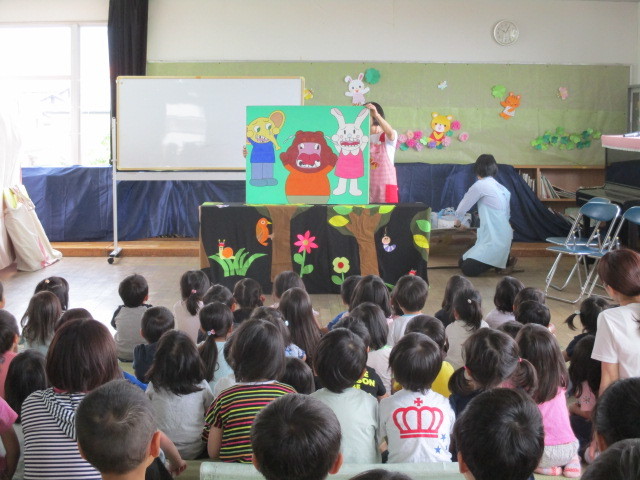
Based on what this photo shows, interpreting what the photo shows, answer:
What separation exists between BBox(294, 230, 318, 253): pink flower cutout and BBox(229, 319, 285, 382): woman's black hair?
3.53 meters

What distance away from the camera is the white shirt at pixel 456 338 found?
12.0 ft

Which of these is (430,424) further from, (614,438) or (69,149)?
(69,149)

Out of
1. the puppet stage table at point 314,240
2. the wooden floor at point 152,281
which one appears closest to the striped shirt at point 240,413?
the wooden floor at point 152,281

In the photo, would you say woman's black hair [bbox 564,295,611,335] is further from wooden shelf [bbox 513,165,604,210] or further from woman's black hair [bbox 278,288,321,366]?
wooden shelf [bbox 513,165,604,210]

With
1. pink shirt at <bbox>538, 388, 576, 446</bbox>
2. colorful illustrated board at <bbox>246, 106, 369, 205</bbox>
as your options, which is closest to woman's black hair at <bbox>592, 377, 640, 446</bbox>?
pink shirt at <bbox>538, 388, 576, 446</bbox>

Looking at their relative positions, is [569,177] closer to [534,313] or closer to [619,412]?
[534,313]

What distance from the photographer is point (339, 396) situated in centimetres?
250

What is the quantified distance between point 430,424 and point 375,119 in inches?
167

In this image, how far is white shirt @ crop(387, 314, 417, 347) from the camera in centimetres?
376

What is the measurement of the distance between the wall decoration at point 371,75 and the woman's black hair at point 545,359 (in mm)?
6162

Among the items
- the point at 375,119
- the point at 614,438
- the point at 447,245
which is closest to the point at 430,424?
the point at 614,438

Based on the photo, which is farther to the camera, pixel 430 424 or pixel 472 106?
pixel 472 106

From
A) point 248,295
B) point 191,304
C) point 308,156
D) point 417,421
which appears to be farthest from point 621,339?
point 308,156

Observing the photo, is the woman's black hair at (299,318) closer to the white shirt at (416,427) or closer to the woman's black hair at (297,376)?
the woman's black hair at (297,376)
